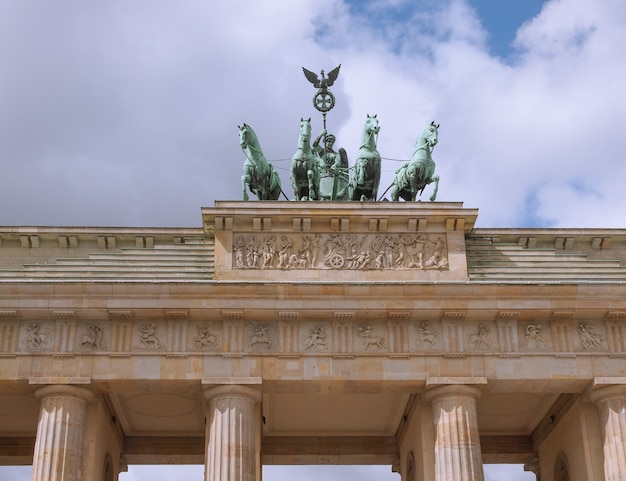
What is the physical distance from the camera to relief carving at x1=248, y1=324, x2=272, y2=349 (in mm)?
28844

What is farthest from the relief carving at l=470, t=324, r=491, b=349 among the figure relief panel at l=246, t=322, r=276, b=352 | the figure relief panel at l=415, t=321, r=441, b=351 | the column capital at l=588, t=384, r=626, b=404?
the figure relief panel at l=246, t=322, r=276, b=352

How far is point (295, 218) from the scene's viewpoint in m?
30.3

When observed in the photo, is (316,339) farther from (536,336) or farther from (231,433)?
(536,336)

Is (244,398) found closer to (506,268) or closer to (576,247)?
(506,268)

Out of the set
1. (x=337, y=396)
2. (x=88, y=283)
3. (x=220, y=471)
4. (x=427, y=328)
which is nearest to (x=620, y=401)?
(x=427, y=328)

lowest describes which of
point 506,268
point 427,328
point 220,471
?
point 220,471

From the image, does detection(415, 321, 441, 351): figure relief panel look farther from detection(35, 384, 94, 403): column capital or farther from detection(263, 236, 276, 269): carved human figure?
detection(35, 384, 94, 403): column capital

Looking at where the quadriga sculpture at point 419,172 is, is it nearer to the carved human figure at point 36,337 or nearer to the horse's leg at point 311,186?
the horse's leg at point 311,186

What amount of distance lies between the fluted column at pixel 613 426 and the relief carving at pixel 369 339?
6.06m

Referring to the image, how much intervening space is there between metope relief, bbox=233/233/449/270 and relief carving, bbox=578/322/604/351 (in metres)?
4.17

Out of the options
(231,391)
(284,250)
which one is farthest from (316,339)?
(284,250)

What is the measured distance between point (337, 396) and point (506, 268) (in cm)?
663

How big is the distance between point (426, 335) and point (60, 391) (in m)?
10.1

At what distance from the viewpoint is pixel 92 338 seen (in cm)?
2873
